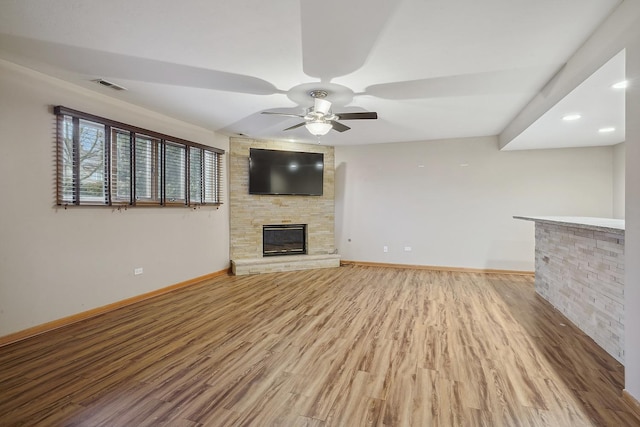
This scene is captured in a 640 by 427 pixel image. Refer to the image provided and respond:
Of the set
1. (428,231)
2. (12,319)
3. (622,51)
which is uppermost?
(622,51)

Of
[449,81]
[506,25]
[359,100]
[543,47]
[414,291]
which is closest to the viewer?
[506,25]

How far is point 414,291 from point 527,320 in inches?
59.0

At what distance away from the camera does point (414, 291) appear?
14.8 ft

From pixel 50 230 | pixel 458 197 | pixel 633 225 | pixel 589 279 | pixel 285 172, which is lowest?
pixel 589 279

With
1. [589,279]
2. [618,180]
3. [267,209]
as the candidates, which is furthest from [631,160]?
[267,209]

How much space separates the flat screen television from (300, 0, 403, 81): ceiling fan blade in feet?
10.7

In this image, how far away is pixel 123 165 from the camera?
3777 mm

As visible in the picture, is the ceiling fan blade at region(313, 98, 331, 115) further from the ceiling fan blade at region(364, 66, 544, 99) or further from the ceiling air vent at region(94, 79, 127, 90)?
the ceiling air vent at region(94, 79, 127, 90)

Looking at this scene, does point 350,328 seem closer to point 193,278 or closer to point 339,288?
point 339,288

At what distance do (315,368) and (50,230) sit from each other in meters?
3.14

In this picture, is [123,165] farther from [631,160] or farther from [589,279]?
[589,279]

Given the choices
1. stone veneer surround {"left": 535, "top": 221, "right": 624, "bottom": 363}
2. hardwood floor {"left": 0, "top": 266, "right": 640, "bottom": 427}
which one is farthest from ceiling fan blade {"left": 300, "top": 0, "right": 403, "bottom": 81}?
hardwood floor {"left": 0, "top": 266, "right": 640, "bottom": 427}

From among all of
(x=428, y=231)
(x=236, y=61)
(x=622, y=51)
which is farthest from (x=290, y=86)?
(x=428, y=231)

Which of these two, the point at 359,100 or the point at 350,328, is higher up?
the point at 359,100
